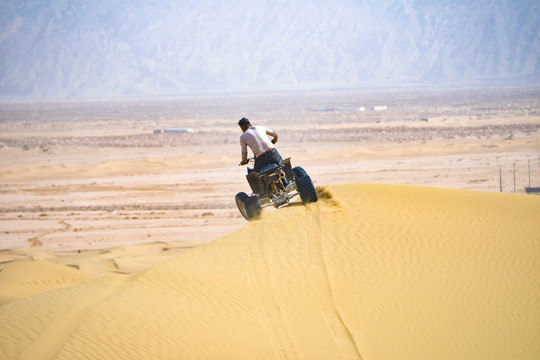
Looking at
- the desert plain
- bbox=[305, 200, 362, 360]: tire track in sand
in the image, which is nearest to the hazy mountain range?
the desert plain

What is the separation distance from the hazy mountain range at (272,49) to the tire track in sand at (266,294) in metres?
134

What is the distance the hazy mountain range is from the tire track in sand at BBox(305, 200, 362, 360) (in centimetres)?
13368

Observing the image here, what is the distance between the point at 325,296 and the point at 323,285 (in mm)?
279

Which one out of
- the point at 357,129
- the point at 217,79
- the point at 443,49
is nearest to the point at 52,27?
the point at 217,79

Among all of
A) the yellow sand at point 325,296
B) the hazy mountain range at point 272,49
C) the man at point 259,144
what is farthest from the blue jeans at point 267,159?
the hazy mountain range at point 272,49

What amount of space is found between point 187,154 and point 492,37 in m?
132

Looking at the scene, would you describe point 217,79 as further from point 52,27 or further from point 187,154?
point 187,154

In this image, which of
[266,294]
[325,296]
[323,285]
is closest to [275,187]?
[323,285]

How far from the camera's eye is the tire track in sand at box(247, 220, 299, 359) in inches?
264

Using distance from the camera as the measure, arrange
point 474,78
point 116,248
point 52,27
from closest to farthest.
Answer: point 116,248 → point 474,78 → point 52,27

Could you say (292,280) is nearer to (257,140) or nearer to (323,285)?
(323,285)

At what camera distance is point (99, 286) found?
8.40 meters

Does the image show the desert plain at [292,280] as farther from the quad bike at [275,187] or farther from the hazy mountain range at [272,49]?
the hazy mountain range at [272,49]

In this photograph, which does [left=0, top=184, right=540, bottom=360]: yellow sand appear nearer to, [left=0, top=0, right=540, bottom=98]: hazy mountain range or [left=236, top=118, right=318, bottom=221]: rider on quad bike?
[left=236, top=118, right=318, bottom=221]: rider on quad bike
